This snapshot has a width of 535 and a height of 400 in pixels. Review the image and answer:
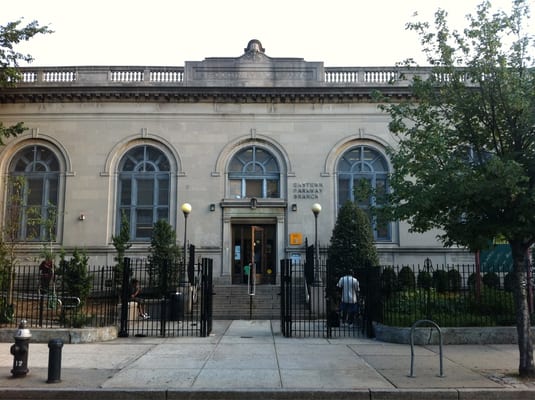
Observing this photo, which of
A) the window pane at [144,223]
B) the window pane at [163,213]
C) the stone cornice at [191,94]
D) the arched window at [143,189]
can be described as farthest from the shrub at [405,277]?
the window pane at [144,223]

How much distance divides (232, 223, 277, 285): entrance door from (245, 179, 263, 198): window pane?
5.53 feet

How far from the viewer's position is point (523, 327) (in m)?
9.58

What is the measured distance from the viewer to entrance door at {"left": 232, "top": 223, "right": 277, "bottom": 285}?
27.0 m

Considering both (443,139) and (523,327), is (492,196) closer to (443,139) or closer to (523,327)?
(443,139)

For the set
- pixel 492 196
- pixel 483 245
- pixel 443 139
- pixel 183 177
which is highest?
pixel 183 177

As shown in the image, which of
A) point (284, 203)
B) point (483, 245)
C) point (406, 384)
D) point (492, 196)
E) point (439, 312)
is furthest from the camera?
point (284, 203)

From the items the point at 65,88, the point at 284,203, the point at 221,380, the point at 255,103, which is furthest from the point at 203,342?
the point at 65,88

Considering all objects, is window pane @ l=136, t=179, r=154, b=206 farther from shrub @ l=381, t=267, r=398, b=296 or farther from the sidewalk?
shrub @ l=381, t=267, r=398, b=296

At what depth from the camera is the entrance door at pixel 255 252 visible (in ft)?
88.7

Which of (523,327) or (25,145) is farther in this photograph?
(25,145)

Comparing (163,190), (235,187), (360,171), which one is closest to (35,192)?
(163,190)

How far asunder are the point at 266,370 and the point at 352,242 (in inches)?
486

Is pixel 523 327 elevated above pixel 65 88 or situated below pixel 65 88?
below

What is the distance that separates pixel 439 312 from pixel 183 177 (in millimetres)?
16242
